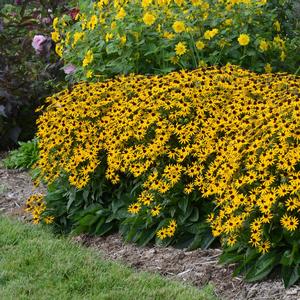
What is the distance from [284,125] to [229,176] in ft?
1.33

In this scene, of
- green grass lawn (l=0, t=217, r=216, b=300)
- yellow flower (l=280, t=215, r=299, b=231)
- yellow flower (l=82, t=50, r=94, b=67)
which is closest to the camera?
yellow flower (l=280, t=215, r=299, b=231)

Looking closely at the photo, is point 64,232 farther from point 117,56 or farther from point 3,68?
point 3,68

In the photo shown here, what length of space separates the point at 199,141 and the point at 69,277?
1.12 meters

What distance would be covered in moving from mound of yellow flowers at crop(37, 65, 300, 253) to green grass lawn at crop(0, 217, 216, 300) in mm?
405

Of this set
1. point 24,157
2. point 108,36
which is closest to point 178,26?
point 108,36

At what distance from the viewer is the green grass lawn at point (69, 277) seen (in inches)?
162

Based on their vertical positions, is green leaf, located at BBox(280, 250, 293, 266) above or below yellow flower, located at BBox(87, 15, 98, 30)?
below

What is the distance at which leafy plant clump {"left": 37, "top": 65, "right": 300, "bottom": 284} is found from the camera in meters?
4.07

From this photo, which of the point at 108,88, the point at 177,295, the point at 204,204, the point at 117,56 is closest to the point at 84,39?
the point at 117,56

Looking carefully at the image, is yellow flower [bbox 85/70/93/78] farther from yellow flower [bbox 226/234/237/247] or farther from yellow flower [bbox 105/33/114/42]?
yellow flower [bbox 226/234/237/247]

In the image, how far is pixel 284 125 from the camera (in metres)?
4.19

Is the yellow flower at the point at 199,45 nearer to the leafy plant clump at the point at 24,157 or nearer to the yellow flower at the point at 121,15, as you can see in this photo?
the yellow flower at the point at 121,15

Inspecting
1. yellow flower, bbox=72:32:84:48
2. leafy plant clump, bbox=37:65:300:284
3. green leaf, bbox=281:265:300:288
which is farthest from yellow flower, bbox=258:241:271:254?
yellow flower, bbox=72:32:84:48

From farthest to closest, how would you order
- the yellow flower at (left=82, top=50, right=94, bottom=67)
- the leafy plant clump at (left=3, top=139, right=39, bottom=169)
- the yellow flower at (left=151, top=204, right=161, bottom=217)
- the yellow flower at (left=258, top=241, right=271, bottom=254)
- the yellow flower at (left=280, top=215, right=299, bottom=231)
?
the leafy plant clump at (left=3, top=139, right=39, bottom=169)
the yellow flower at (left=82, top=50, right=94, bottom=67)
the yellow flower at (left=151, top=204, right=161, bottom=217)
the yellow flower at (left=258, top=241, right=271, bottom=254)
the yellow flower at (left=280, top=215, right=299, bottom=231)
